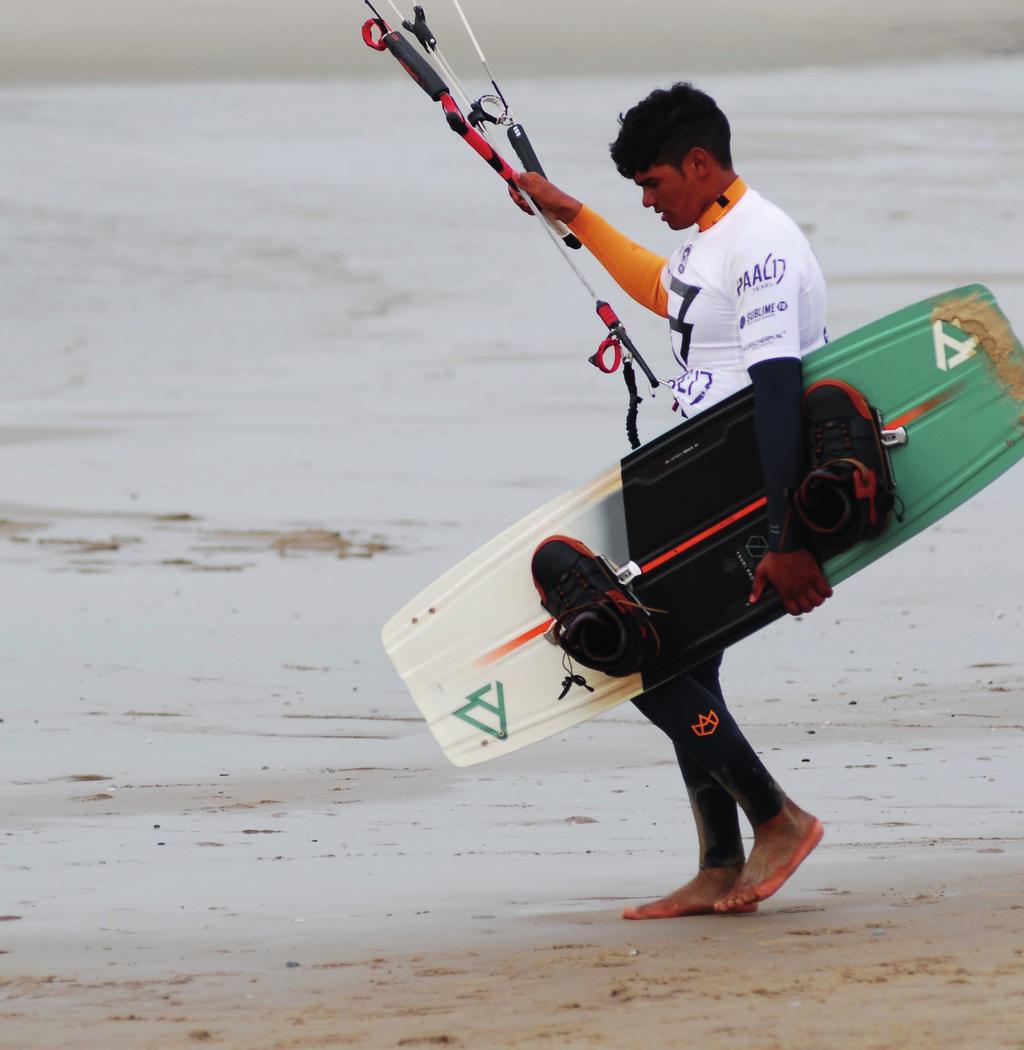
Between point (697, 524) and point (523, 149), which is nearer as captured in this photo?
point (697, 524)

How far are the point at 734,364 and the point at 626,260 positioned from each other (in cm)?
49

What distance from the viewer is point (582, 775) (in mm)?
6152

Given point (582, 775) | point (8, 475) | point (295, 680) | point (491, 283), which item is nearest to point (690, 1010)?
point (582, 775)

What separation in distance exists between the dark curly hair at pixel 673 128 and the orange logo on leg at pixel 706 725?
3.83ft

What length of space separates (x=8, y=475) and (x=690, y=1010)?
8.87 meters

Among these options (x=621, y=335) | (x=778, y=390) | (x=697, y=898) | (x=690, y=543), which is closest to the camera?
(x=778, y=390)

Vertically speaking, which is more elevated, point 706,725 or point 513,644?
point 513,644

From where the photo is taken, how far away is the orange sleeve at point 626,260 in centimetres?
489

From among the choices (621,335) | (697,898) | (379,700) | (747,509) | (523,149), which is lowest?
(697,898)

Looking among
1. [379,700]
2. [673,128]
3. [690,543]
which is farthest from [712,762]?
[379,700]

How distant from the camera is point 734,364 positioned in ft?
15.0

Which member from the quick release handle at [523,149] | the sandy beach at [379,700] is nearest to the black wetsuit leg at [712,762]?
the sandy beach at [379,700]

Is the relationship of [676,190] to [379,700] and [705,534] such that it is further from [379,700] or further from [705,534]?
[379,700]

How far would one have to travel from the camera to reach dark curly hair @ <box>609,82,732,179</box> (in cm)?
450
